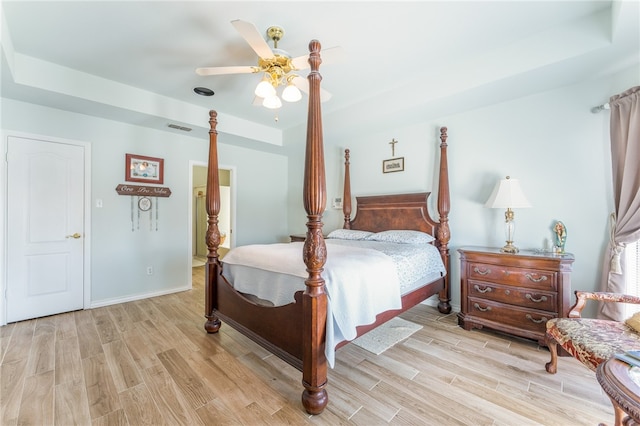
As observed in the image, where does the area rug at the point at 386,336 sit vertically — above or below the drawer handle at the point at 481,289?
below

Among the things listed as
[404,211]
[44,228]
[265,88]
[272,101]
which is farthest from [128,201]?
[404,211]

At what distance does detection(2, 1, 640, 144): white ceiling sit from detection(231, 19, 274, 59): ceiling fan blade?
1.09 feet

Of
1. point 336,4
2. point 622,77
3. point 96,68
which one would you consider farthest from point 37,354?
point 622,77

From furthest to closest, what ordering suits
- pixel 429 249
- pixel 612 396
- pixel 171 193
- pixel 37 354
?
1. pixel 171 193
2. pixel 429 249
3. pixel 37 354
4. pixel 612 396

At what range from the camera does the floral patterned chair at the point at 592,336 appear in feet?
4.79

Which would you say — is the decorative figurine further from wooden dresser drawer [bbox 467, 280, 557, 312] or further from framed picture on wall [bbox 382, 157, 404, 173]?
framed picture on wall [bbox 382, 157, 404, 173]

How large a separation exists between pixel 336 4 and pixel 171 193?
3397 millimetres

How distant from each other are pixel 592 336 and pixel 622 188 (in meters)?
1.37

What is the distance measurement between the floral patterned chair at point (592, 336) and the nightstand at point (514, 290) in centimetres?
33

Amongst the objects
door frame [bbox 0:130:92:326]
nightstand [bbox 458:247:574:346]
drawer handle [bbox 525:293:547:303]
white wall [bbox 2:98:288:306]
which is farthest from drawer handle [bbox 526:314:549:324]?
door frame [bbox 0:130:92:326]

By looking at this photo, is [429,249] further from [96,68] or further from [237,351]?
[96,68]

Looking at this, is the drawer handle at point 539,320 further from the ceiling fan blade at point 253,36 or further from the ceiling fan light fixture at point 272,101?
the ceiling fan blade at point 253,36

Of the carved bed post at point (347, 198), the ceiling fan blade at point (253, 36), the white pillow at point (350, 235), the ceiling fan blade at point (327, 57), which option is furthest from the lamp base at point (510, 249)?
the ceiling fan blade at point (253, 36)

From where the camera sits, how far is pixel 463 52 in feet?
8.29
